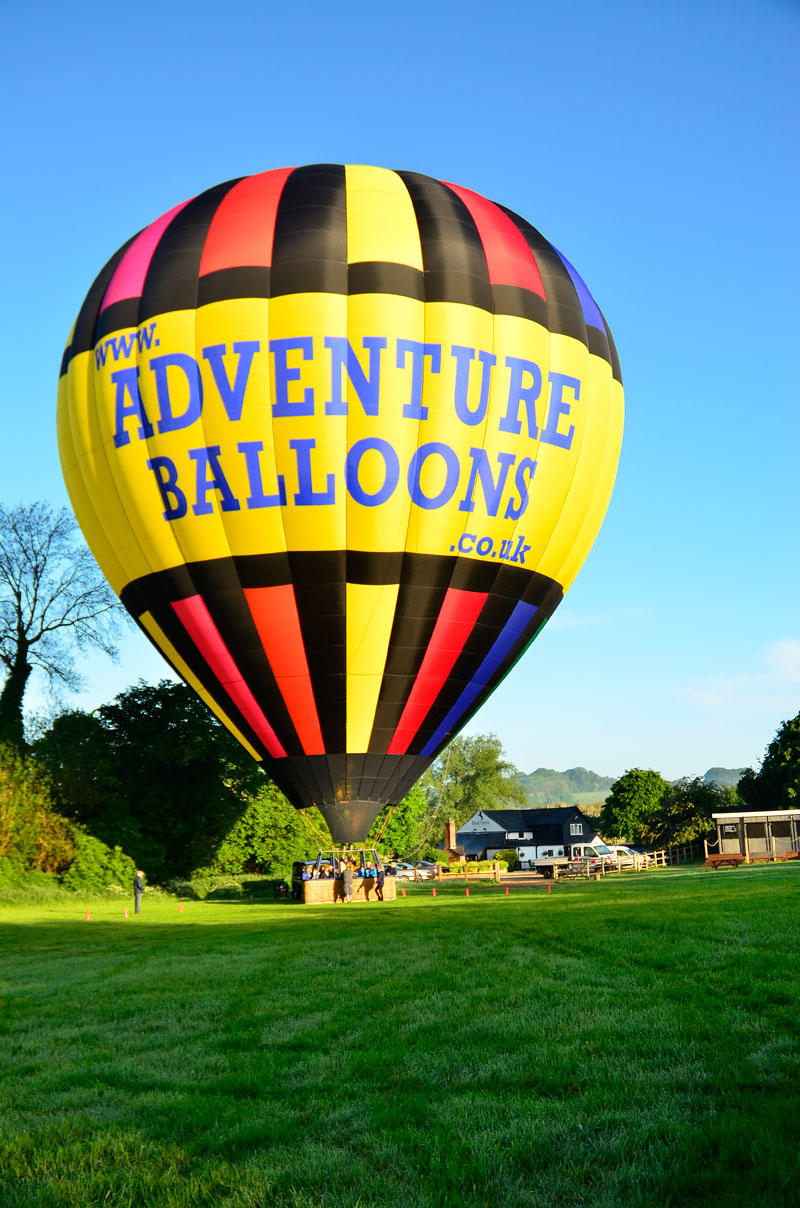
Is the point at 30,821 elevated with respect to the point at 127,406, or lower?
lower

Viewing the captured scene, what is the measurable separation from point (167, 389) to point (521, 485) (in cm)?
802

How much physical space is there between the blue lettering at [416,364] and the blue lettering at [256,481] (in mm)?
3092

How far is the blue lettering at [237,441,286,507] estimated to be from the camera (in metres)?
20.3

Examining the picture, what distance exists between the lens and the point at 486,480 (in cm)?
2105

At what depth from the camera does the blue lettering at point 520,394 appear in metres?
21.2

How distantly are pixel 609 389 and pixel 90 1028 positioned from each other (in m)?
19.3

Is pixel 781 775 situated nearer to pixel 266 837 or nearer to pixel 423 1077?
pixel 266 837

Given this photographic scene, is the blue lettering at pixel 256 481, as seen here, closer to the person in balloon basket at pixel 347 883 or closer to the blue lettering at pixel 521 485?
the blue lettering at pixel 521 485

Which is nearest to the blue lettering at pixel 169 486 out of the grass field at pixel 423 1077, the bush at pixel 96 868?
the grass field at pixel 423 1077

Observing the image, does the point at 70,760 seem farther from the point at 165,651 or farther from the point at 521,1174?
the point at 521,1174

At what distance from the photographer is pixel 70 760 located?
39031 mm

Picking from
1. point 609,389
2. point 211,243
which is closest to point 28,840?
point 211,243

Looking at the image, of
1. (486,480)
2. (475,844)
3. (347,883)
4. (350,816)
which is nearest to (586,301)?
(486,480)

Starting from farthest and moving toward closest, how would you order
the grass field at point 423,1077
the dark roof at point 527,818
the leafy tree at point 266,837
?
the dark roof at point 527,818 → the leafy tree at point 266,837 → the grass field at point 423,1077
